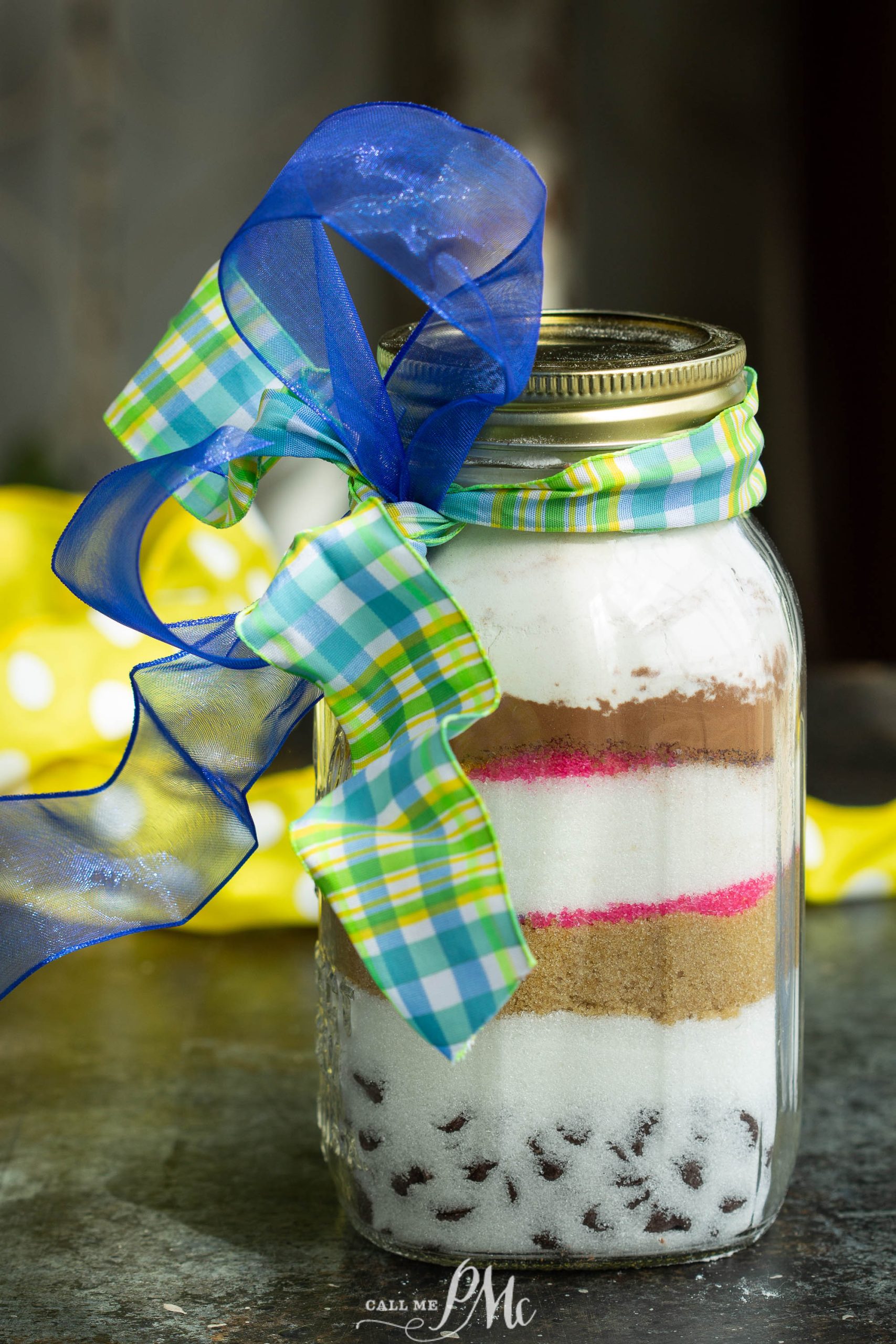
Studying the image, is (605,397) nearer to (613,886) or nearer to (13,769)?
(613,886)

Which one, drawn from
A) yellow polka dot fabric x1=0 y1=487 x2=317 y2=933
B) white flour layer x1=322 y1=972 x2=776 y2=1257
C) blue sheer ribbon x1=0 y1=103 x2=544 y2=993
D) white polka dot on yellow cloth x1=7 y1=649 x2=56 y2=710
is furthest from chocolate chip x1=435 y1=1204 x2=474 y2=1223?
white polka dot on yellow cloth x1=7 y1=649 x2=56 y2=710

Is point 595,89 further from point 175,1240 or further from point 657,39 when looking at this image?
point 175,1240

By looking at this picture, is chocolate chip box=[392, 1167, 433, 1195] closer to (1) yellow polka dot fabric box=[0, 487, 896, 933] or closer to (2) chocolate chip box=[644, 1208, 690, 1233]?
(2) chocolate chip box=[644, 1208, 690, 1233]

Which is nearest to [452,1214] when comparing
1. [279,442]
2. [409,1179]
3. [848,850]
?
[409,1179]

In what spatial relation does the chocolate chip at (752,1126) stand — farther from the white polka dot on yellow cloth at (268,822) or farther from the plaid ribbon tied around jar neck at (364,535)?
the white polka dot on yellow cloth at (268,822)

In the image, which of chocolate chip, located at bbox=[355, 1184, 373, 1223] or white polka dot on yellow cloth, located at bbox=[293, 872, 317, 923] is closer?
chocolate chip, located at bbox=[355, 1184, 373, 1223]
